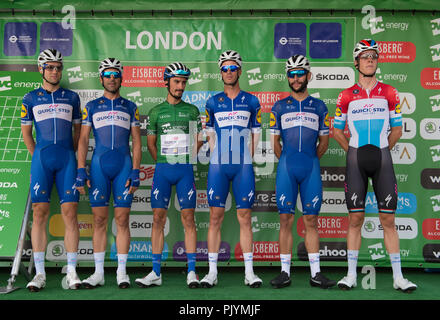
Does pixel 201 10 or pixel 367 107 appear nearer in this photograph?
pixel 367 107

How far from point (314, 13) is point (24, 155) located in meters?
3.88

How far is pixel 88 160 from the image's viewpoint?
4867mm

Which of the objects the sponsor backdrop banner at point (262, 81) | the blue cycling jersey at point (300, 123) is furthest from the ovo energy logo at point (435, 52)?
the blue cycling jersey at point (300, 123)

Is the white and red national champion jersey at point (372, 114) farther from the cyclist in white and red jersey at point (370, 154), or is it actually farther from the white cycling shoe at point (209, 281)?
the white cycling shoe at point (209, 281)

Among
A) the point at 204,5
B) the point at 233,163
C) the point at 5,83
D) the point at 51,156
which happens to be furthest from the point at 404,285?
the point at 5,83

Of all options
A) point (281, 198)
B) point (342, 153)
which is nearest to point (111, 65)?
point (281, 198)

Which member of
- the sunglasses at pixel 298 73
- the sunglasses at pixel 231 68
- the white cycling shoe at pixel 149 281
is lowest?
the white cycling shoe at pixel 149 281

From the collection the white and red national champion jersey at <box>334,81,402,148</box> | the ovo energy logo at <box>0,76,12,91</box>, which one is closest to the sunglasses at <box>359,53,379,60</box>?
the white and red national champion jersey at <box>334,81,402,148</box>

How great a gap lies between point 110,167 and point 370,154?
102 inches

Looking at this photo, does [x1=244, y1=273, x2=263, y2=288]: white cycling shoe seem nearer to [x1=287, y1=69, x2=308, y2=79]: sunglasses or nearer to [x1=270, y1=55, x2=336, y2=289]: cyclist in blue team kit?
[x1=270, y1=55, x2=336, y2=289]: cyclist in blue team kit

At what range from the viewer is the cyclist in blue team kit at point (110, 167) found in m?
4.00

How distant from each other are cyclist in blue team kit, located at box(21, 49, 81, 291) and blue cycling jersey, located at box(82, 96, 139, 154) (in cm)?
28

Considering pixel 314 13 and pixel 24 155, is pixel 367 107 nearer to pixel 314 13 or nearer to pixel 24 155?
pixel 314 13

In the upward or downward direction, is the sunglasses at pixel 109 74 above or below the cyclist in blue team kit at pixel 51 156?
above
